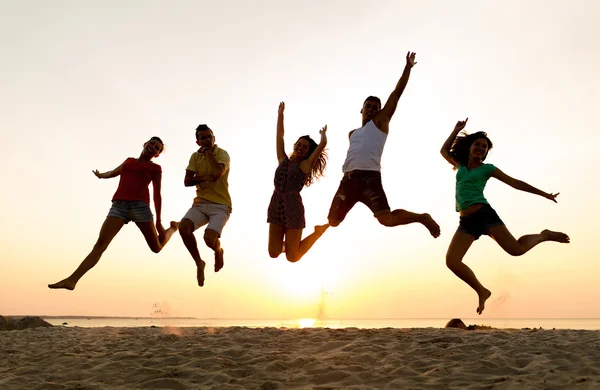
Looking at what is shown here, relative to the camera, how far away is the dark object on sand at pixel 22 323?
41.1ft

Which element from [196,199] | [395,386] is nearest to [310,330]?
[196,199]

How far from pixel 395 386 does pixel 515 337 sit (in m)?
2.77

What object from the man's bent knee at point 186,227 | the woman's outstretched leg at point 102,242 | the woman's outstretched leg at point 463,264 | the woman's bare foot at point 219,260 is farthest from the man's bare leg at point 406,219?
the woman's outstretched leg at point 102,242

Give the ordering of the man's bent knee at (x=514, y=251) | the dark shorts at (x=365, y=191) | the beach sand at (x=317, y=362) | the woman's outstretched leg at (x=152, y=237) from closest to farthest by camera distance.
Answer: the beach sand at (x=317, y=362)
the dark shorts at (x=365, y=191)
the man's bent knee at (x=514, y=251)
the woman's outstretched leg at (x=152, y=237)

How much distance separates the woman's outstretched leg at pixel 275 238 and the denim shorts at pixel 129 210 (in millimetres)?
2043

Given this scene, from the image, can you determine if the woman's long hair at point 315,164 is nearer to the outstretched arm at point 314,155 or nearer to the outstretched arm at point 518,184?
the outstretched arm at point 314,155

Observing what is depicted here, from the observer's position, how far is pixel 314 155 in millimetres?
7488

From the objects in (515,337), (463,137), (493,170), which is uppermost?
(463,137)

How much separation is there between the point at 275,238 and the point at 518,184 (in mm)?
3590

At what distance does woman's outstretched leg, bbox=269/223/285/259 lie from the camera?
7762 mm

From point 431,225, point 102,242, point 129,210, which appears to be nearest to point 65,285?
point 102,242

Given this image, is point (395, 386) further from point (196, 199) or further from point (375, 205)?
point (196, 199)

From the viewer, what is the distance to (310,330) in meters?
7.72

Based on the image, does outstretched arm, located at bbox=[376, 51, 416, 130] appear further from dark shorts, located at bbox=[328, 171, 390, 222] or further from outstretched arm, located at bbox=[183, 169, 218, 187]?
outstretched arm, located at bbox=[183, 169, 218, 187]
